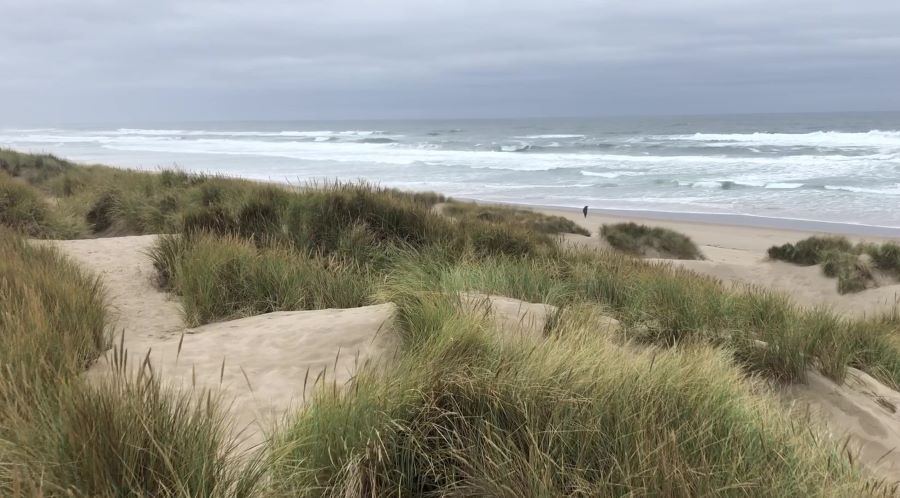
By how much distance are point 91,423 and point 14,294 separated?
9.57 feet

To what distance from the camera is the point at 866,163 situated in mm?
36188

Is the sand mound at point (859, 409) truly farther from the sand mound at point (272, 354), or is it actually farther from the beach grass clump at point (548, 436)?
the sand mound at point (272, 354)

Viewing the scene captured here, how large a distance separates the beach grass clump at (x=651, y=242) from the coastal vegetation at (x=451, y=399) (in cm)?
971

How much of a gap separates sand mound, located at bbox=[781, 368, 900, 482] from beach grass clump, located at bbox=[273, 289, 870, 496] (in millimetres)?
1211

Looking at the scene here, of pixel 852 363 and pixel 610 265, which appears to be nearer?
pixel 852 363

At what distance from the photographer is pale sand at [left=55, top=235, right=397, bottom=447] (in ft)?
11.7

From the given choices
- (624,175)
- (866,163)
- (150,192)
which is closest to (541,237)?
(150,192)

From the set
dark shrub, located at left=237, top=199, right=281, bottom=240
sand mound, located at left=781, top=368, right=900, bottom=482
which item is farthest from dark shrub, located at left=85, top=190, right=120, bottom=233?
sand mound, located at left=781, top=368, right=900, bottom=482

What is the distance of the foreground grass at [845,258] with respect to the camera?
12008 mm

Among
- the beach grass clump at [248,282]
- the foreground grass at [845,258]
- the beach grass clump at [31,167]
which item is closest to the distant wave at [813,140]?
the foreground grass at [845,258]

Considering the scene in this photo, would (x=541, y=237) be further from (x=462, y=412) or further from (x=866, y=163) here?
(x=866, y=163)

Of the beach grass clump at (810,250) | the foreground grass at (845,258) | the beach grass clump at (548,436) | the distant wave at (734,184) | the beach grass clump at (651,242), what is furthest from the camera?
the distant wave at (734,184)

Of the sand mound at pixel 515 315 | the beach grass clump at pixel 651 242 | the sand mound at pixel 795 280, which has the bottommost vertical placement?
the sand mound at pixel 795 280

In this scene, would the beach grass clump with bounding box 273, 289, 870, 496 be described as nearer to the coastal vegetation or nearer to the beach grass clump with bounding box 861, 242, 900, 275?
the coastal vegetation
